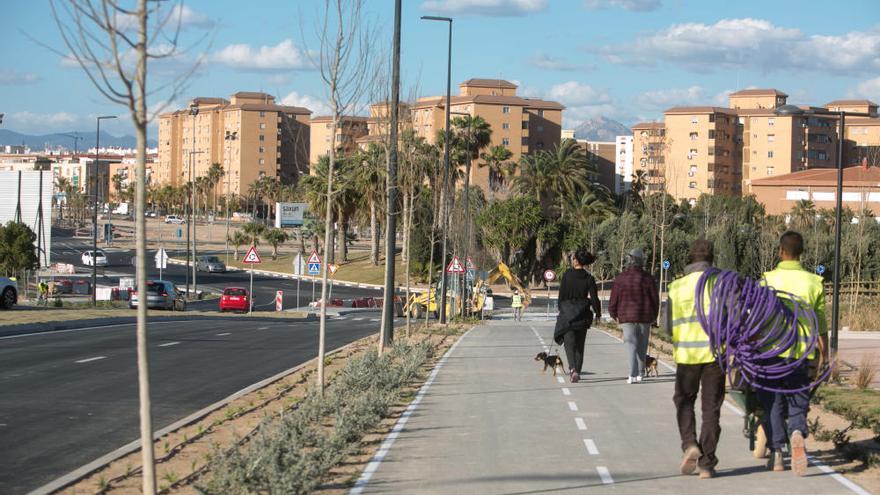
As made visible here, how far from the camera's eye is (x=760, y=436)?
10539 millimetres

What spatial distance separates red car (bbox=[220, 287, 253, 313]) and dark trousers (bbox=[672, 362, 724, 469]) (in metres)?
50.2

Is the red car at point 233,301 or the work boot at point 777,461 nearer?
the work boot at point 777,461

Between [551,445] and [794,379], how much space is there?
2903 mm

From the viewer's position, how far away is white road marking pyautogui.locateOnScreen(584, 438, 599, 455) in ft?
37.5

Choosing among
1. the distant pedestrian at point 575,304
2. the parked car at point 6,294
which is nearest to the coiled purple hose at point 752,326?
the distant pedestrian at point 575,304

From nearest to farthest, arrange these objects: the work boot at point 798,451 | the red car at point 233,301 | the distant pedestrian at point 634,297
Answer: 1. the work boot at point 798,451
2. the distant pedestrian at point 634,297
3. the red car at point 233,301

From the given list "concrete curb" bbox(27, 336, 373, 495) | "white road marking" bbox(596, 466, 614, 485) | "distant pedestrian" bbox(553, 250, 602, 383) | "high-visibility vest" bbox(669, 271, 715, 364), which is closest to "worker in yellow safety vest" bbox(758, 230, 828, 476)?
"high-visibility vest" bbox(669, 271, 715, 364)

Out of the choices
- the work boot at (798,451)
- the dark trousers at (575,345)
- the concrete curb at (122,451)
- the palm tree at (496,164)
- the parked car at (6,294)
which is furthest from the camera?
the palm tree at (496,164)

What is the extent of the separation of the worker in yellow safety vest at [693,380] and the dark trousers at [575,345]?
7.38m

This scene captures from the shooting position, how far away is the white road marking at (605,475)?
32.4 feet

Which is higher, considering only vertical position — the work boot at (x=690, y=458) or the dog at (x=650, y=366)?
the work boot at (x=690, y=458)

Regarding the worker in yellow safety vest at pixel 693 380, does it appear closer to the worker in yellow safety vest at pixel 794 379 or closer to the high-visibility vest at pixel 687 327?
the high-visibility vest at pixel 687 327

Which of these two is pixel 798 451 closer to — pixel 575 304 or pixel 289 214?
pixel 575 304

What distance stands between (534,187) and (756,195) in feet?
94.6
